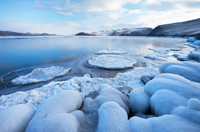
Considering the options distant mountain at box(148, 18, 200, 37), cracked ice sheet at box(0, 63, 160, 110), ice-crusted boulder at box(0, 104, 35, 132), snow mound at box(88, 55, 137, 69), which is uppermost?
distant mountain at box(148, 18, 200, 37)

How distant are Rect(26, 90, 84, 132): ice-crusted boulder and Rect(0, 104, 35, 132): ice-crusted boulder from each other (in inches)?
8.8

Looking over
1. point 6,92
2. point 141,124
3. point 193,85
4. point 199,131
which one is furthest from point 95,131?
point 6,92

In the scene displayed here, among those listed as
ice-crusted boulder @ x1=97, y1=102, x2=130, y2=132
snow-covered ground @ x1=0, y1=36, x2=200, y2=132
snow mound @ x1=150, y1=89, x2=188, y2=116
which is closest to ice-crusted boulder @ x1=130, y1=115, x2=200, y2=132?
snow-covered ground @ x1=0, y1=36, x2=200, y2=132

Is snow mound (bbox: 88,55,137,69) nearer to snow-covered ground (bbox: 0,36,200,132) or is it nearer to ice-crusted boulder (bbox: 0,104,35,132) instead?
snow-covered ground (bbox: 0,36,200,132)

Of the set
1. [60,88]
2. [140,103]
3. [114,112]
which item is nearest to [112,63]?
[60,88]

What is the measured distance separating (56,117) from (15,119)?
798 millimetres

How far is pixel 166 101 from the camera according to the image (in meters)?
1.96

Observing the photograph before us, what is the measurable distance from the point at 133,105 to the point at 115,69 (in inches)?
155

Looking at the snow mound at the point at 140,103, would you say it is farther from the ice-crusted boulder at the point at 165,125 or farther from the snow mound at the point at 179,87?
the ice-crusted boulder at the point at 165,125

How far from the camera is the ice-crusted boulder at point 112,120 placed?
1.49 metres

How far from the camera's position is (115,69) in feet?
20.7

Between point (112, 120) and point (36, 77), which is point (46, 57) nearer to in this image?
point (36, 77)

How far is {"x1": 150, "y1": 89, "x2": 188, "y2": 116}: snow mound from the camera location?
1843mm

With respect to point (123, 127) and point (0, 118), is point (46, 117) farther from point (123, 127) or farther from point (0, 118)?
point (123, 127)
